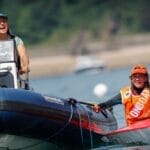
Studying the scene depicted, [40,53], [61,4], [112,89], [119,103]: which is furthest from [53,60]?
[119,103]

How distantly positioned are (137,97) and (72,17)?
47280 mm

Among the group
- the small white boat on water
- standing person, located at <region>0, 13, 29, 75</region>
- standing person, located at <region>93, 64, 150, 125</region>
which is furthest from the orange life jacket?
the small white boat on water

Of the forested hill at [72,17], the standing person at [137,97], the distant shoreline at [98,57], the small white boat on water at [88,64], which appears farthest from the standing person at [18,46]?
the forested hill at [72,17]

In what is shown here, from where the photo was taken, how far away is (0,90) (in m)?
12.7

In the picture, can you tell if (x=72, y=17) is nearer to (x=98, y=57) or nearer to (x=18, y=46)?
(x=98, y=57)

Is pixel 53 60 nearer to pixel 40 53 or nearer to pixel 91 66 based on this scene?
pixel 40 53

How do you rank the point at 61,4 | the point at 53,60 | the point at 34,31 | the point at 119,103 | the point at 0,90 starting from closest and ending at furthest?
the point at 0,90 → the point at 119,103 → the point at 53,60 → the point at 34,31 → the point at 61,4

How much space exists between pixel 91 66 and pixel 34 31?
11236 mm

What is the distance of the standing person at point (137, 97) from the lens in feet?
44.0

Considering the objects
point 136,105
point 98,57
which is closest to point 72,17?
point 98,57

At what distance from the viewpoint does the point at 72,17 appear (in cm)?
6075

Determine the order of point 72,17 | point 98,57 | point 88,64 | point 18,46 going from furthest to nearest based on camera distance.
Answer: point 72,17 → point 98,57 → point 88,64 → point 18,46

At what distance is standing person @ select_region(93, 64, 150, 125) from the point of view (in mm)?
13422

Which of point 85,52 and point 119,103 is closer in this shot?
point 119,103
